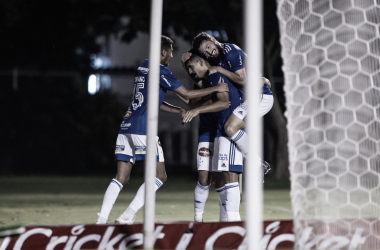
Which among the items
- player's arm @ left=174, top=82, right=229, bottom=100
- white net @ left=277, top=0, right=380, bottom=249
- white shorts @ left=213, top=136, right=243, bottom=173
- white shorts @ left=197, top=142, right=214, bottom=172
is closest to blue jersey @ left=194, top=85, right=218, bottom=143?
white shorts @ left=197, top=142, right=214, bottom=172

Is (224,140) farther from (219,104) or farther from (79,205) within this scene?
(79,205)

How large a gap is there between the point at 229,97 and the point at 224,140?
543mm

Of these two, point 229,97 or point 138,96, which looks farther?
point 229,97

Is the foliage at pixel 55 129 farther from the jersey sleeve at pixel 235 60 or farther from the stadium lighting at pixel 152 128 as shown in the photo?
the stadium lighting at pixel 152 128

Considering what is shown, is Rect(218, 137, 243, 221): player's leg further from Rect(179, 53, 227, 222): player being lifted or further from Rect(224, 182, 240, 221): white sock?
Rect(179, 53, 227, 222): player being lifted

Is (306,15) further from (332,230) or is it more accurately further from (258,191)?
(258,191)

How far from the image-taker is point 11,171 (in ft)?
61.6

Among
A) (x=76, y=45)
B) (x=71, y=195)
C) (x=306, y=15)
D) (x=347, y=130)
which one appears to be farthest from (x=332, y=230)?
(x=76, y=45)

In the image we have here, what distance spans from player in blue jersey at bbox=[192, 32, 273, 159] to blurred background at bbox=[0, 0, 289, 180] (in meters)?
9.62

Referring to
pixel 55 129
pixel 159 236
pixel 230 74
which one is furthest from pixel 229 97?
pixel 55 129

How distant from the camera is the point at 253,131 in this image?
110 inches

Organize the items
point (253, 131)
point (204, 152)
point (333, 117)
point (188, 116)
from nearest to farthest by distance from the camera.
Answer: point (253, 131), point (333, 117), point (188, 116), point (204, 152)

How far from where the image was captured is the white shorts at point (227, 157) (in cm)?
557

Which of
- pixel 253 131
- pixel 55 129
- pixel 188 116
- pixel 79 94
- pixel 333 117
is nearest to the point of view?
pixel 253 131
